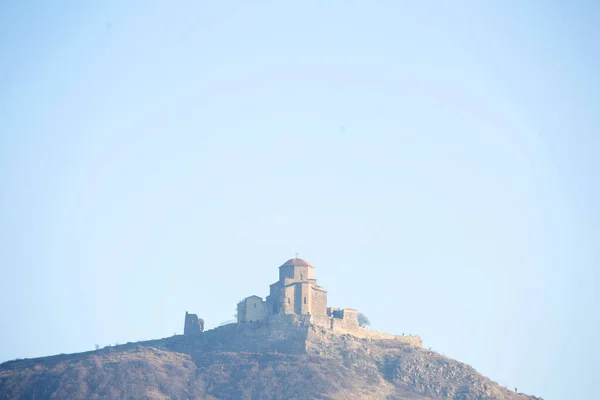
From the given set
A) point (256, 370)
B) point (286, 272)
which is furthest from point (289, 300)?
point (256, 370)

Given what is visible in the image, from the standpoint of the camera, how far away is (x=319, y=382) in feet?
428

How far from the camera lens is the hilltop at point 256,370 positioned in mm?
131250

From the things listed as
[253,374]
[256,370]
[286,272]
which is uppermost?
[286,272]

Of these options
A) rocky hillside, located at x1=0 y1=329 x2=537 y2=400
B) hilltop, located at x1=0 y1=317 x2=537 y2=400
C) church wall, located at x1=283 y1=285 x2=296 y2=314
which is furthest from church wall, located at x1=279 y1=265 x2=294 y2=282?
rocky hillside, located at x1=0 y1=329 x2=537 y2=400

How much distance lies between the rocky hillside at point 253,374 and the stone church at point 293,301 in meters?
3.79

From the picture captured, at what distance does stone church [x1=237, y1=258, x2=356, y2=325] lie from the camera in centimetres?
14100

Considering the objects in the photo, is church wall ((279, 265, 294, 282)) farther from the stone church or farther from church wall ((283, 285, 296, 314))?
church wall ((283, 285, 296, 314))

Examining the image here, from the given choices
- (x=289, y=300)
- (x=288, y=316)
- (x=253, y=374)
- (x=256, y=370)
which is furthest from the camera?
(x=289, y=300)

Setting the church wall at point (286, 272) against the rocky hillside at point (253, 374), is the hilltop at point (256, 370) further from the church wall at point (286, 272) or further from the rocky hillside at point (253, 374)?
the church wall at point (286, 272)

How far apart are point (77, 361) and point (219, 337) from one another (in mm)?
18353

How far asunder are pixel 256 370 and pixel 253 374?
3.27 feet

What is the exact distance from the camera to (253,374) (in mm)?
133375

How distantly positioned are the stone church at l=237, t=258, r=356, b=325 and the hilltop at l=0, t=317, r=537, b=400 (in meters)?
1.72

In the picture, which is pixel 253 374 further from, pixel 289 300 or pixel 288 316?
pixel 289 300
